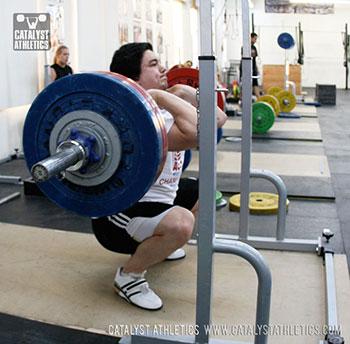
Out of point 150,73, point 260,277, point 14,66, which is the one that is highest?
point 14,66

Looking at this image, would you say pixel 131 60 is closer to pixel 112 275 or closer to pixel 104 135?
pixel 104 135

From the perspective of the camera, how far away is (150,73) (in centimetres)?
171

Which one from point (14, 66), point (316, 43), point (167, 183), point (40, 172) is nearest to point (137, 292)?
point (167, 183)

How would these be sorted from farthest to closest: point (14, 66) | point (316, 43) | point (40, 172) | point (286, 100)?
point (316, 43)
point (286, 100)
point (14, 66)
point (40, 172)

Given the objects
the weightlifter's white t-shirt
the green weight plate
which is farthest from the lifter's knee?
the green weight plate

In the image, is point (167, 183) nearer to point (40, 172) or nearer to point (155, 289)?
point (155, 289)

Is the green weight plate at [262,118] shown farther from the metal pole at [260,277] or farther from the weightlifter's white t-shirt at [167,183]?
the metal pole at [260,277]

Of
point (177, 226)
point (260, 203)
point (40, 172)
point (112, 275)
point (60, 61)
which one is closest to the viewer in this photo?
point (40, 172)

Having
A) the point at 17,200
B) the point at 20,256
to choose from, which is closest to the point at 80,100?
the point at 20,256

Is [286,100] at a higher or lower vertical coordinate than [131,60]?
lower

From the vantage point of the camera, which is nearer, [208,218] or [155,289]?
[208,218]

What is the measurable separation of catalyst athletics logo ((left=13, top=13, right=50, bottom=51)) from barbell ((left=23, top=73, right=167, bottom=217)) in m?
2.84

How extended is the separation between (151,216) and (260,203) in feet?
4.04

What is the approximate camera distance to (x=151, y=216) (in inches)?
65.6
